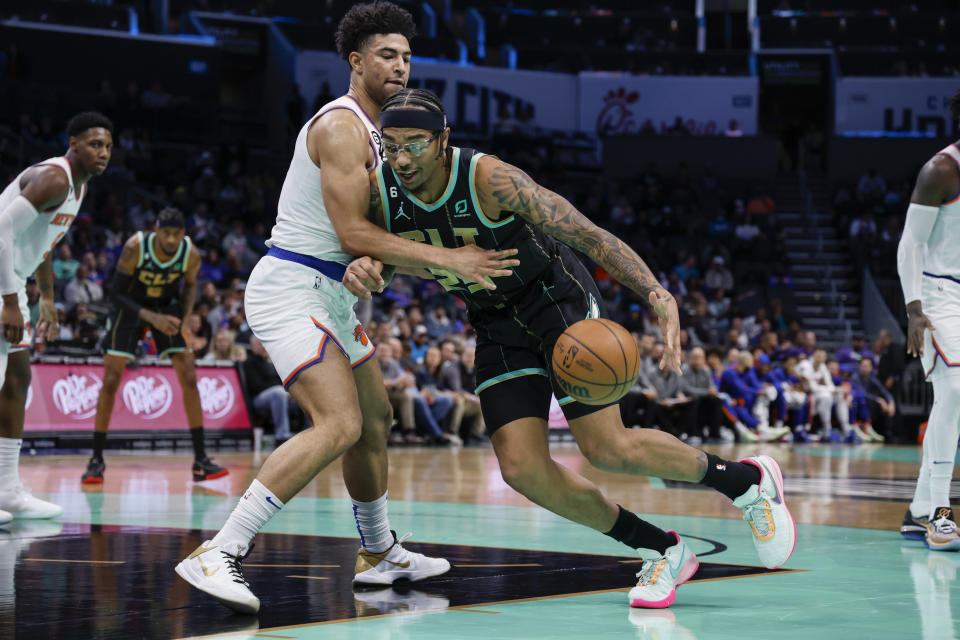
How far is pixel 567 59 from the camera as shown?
28.2 meters

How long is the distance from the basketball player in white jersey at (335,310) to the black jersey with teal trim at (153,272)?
4845 millimetres

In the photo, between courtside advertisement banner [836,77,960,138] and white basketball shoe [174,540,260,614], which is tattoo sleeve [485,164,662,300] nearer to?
white basketball shoe [174,540,260,614]

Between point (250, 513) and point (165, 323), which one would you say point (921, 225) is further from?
point (165, 323)

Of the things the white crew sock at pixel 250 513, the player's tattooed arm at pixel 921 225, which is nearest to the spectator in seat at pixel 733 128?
the player's tattooed arm at pixel 921 225

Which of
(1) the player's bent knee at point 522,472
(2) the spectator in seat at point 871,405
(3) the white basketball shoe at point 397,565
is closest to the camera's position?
(1) the player's bent knee at point 522,472

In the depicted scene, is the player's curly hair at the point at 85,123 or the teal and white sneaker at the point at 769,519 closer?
the teal and white sneaker at the point at 769,519

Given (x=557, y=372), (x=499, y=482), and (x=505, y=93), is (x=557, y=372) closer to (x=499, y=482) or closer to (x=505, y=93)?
(x=499, y=482)

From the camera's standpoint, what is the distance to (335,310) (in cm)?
443

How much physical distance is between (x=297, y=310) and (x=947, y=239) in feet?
11.7

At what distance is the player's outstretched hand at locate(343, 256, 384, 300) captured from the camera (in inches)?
156

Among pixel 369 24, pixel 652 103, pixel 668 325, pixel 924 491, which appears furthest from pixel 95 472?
pixel 652 103

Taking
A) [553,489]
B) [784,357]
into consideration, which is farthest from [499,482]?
[784,357]

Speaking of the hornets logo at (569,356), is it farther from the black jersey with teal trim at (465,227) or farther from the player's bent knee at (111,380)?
the player's bent knee at (111,380)

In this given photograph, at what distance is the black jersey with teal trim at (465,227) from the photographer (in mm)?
4078
